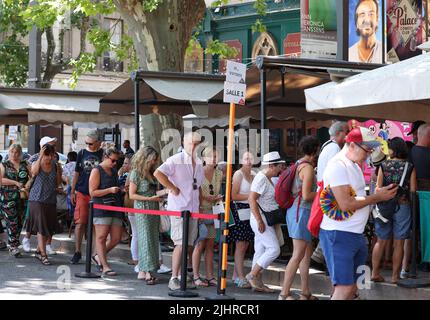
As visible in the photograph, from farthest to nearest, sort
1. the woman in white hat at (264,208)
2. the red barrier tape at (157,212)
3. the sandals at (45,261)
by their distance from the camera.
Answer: the sandals at (45,261) < the woman in white hat at (264,208) < the red barrier tape at (157,212)

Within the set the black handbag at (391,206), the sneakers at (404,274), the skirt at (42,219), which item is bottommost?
the sneakers at (404,274)

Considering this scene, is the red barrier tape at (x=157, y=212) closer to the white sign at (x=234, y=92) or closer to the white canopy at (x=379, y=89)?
the white sign at (x=234, y=92)

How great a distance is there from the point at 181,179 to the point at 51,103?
6617mm

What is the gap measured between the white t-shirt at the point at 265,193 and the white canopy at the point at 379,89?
3.45ft

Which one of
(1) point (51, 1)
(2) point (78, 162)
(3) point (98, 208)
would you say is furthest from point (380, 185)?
(1) point (51, 1)

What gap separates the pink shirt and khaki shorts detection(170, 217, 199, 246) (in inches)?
5.9

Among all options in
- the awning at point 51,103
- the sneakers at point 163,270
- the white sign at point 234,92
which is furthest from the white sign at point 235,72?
the awning at point 51,103

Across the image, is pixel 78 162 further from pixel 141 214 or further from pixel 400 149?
pixel 400 149

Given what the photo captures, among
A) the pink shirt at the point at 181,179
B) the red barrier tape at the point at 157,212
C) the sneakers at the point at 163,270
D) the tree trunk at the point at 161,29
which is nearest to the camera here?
the red barrier tape at the point at 157,212

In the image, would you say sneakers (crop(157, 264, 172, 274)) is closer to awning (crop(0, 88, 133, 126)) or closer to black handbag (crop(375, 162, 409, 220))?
black handbag (crop(375, 162, 409, 220))

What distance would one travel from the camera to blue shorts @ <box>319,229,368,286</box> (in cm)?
791

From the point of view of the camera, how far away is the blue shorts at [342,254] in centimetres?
791

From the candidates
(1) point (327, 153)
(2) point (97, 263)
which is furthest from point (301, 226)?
(2) point (97, 263)

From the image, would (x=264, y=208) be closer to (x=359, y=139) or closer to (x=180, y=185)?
(x=180, y=185)
